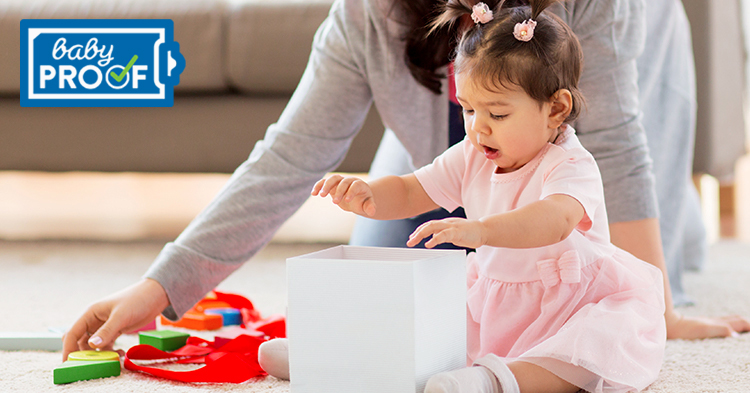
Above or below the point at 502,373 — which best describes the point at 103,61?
above

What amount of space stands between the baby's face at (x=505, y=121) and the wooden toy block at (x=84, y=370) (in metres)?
0.40

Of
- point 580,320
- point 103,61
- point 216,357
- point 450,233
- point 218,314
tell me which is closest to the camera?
point 450,233

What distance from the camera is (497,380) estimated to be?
1.89 ft

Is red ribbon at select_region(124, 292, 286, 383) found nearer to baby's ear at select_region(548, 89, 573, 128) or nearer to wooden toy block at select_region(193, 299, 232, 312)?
wooden toy block at select_region(193, 299, 232, 312)

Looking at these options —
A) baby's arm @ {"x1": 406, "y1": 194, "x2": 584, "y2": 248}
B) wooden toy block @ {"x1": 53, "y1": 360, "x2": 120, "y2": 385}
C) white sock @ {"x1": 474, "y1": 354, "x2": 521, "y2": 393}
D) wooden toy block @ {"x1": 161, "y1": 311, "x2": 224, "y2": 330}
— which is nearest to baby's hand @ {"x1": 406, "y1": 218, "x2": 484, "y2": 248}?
baby's arm @ {"x1": 406, "y1": 194, "x2": 584, "y2": 248}

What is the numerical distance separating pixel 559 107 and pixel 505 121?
0.06 m

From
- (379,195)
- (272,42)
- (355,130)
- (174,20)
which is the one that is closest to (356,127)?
(355,130)

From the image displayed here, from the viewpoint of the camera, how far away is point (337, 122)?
36.9 inches

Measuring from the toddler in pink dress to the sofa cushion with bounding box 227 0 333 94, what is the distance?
83 cm

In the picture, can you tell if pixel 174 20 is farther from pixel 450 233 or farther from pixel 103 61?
pixel 450 233

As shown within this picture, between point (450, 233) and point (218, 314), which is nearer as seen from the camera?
point (450, 233)

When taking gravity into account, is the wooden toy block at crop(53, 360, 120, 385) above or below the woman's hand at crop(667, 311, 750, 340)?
above

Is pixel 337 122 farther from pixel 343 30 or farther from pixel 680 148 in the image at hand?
pixel 680 148

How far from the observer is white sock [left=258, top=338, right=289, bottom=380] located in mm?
667
